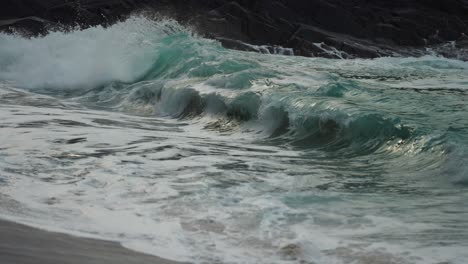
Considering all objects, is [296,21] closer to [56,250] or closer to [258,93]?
[258,93]

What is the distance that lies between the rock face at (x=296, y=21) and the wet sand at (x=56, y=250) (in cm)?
2292


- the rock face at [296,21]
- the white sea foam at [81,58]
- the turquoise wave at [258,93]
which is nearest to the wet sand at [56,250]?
the turquoise wave at [258,93]

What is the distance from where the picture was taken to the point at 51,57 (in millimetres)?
17203

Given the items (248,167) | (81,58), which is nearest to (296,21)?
(81,58)

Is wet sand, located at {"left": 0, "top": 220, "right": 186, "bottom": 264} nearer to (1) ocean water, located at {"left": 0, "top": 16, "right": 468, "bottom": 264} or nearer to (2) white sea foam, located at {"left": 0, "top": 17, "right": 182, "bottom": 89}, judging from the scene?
(1) ocean water, located at {"left": 0, "top": 16, "right": 468, "bottom": 264}

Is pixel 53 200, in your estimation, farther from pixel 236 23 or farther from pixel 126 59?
pixel 236 23

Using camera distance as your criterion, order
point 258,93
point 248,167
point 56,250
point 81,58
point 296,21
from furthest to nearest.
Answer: point 296,21 → point 81,58 → point 258,93 → point 248,167 → point 56,250

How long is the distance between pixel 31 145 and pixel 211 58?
7612 mm

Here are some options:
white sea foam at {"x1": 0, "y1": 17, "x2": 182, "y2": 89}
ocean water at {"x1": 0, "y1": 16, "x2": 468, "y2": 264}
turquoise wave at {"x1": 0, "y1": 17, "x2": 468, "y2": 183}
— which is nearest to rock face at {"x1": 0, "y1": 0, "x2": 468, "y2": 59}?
turquoise wave at {"x1": 0, "y1": 17, "x2": 468, "y2": 183}

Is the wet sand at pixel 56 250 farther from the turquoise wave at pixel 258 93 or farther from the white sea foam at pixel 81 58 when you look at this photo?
the white sea foam at pixel 81 58

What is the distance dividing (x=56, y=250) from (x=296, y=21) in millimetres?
27242

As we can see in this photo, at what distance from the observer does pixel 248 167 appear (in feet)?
19.8

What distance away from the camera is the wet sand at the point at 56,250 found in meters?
3.29

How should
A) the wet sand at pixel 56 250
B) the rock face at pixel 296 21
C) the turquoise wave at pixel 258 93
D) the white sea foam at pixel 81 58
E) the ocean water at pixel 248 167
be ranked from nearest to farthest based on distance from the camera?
the wet sand at pixel 56 250
the ocean water at pixel 248 167
the turquoise wave at pixel 258 93
the white sea foam at pixel 81 58
the rock face at pixel 296 21
